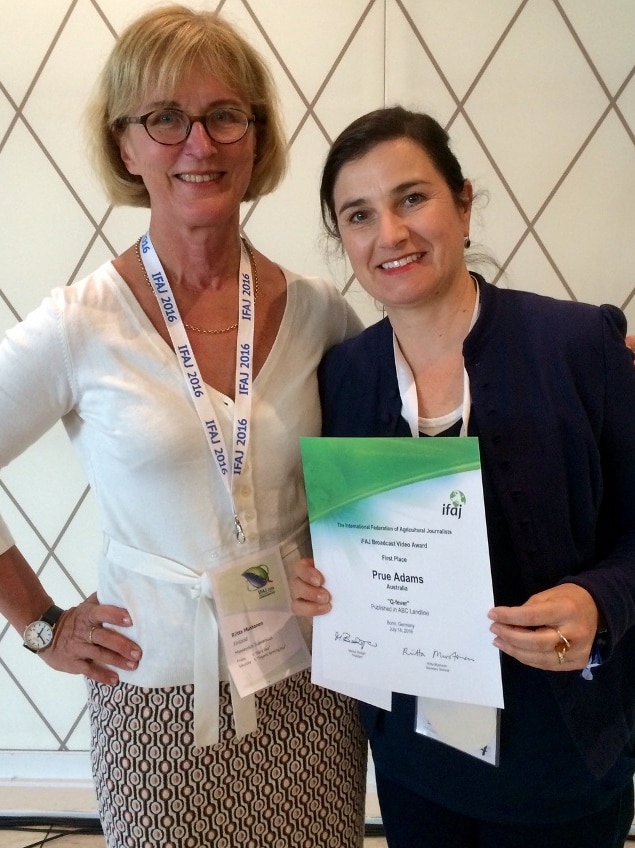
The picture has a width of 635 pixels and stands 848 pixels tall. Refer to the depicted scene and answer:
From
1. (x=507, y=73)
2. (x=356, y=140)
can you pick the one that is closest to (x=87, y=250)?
(x=356, y=140)

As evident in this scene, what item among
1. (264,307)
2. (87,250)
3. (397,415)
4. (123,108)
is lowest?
(397,415)

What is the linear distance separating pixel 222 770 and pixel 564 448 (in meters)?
0.55

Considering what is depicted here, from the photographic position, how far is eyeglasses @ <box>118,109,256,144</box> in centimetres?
71

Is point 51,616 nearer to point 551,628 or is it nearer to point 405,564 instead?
point 405,564

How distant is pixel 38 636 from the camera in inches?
34.1

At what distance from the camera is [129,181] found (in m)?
0.84

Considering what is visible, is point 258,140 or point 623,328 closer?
point 623,328

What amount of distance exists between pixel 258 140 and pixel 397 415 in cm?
42

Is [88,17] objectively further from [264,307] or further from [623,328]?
[623,328]

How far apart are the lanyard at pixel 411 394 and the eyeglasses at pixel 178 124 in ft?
1.04

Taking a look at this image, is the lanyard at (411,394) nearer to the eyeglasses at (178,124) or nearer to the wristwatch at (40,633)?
the eyeglasses at (178,124)

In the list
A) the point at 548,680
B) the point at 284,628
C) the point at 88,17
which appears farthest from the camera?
the point at 88,17
